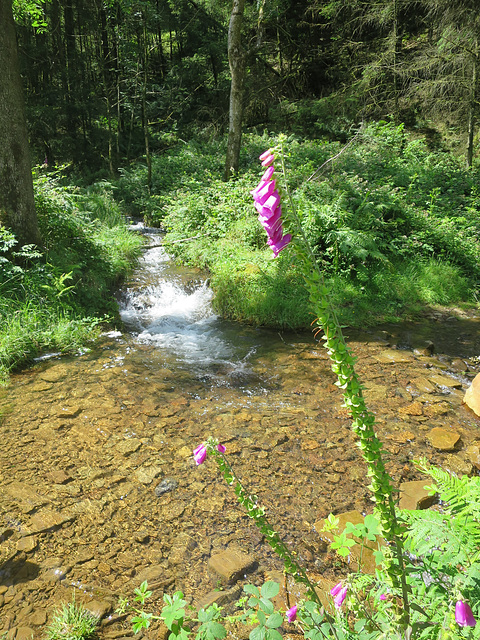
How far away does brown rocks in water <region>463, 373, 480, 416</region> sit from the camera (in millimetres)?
4043

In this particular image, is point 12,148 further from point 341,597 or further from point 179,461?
point 341,597

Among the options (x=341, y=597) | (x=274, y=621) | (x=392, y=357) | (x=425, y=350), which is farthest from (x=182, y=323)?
(x=274, y=621)

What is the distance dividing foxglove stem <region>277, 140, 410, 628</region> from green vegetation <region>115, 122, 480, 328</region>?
5.11 meters

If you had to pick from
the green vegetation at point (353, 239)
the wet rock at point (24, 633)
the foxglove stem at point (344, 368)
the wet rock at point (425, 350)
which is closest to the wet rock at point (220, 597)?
the wet rock at point (24, 633)

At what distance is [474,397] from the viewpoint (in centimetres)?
411

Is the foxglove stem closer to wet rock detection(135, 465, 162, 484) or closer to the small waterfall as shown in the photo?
wet rock detection(135, 465, 162, 484)

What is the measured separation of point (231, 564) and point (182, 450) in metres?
1.20

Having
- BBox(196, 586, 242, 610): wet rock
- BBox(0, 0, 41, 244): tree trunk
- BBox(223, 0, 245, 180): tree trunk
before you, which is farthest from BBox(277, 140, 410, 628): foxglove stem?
BBox(223, 0, 245, 180): tree trunk

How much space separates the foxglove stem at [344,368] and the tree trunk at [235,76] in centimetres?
Result: 1007

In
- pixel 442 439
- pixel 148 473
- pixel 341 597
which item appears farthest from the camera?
pixel 442 439

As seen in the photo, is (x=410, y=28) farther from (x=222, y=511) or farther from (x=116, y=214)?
(x=222, y=511)

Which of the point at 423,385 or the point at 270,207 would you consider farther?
the point at 423,385

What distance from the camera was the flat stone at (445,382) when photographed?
181 inches

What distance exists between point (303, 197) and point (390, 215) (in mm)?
2257
